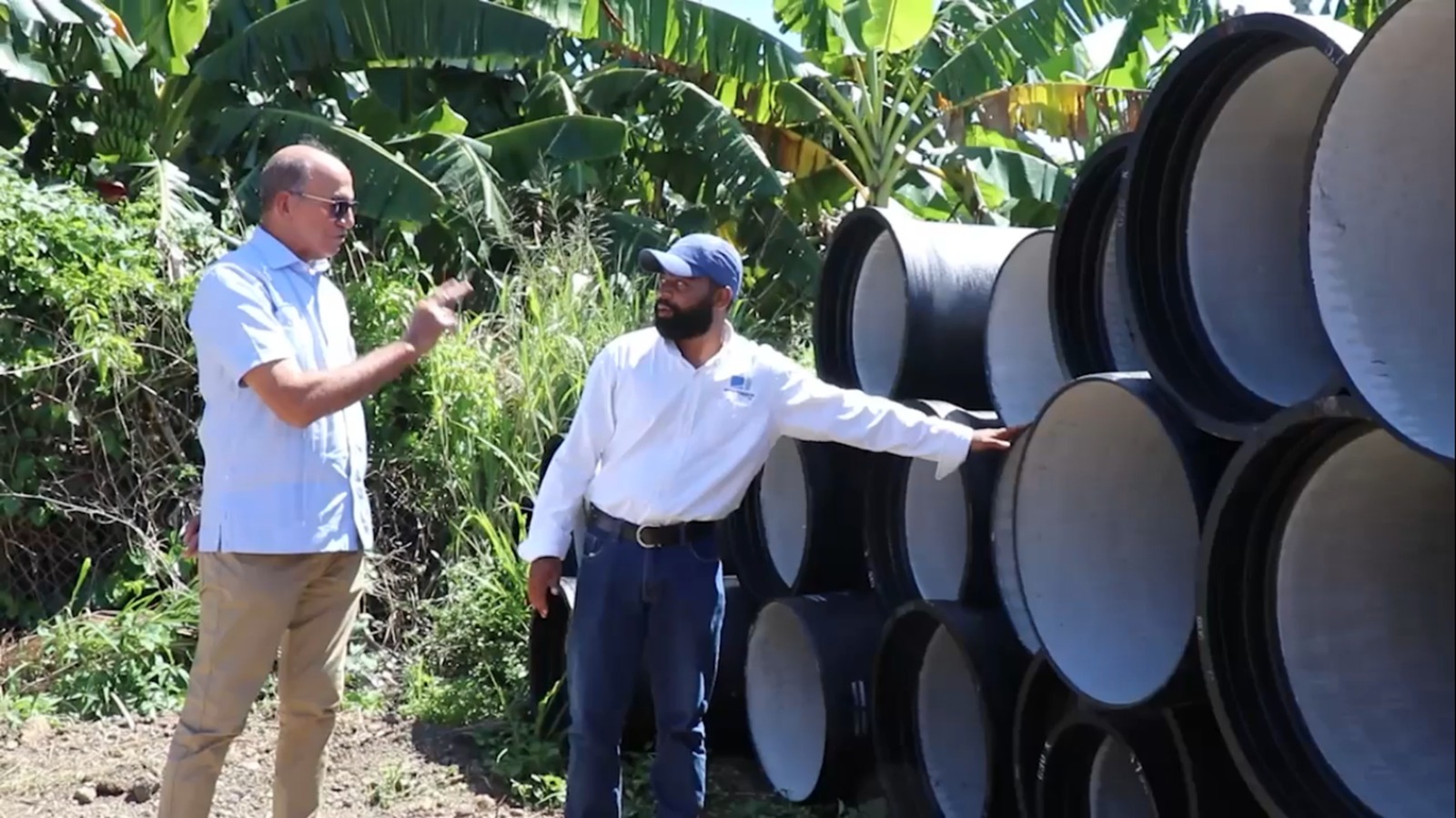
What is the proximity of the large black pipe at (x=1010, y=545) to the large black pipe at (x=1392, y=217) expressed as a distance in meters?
1.26

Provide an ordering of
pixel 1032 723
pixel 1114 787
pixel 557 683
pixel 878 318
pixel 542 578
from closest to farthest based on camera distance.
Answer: pixel 1114 787
pixel 1032 723
pixel 542 578
pixel 878 318
pixel 557 683

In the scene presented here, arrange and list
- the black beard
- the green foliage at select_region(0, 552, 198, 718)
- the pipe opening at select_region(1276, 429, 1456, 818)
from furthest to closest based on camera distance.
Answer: the green foliage at select_region(0, 552, 198, 718) < the black beard < the pipe opening at select_region(1276, 429, 1456, 818)

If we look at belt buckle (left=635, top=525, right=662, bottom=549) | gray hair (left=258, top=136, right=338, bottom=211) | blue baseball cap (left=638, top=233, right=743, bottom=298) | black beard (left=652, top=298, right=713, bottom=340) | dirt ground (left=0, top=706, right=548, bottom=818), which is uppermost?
Result: gray hair (left=258, top=136, right=338, bottom=211)

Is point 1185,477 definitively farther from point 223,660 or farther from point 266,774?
point 266,774

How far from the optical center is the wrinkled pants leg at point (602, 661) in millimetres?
3861

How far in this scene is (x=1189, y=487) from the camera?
9.99ft

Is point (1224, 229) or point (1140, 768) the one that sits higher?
point (1224, 229)

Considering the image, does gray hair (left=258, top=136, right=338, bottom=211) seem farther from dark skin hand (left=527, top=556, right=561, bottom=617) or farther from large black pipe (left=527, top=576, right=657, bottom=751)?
large black pipe (left=527, top=576, right=657, bottom=751)

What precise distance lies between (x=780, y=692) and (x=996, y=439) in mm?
1633

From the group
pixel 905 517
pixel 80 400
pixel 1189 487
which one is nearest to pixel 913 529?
pixel 905 517

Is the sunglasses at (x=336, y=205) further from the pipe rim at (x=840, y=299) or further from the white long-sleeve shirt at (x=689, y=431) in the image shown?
the pipe rim at (x=840, y=299)

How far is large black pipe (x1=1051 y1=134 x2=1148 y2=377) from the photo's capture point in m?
3.71

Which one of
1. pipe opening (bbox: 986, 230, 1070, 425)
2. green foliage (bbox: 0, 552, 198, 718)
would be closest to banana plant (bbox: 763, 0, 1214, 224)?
pipe opening (bbox: 986, 230, 1070, 425)

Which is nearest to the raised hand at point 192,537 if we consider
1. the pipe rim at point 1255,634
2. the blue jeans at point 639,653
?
the blue jeans at point 639,653
